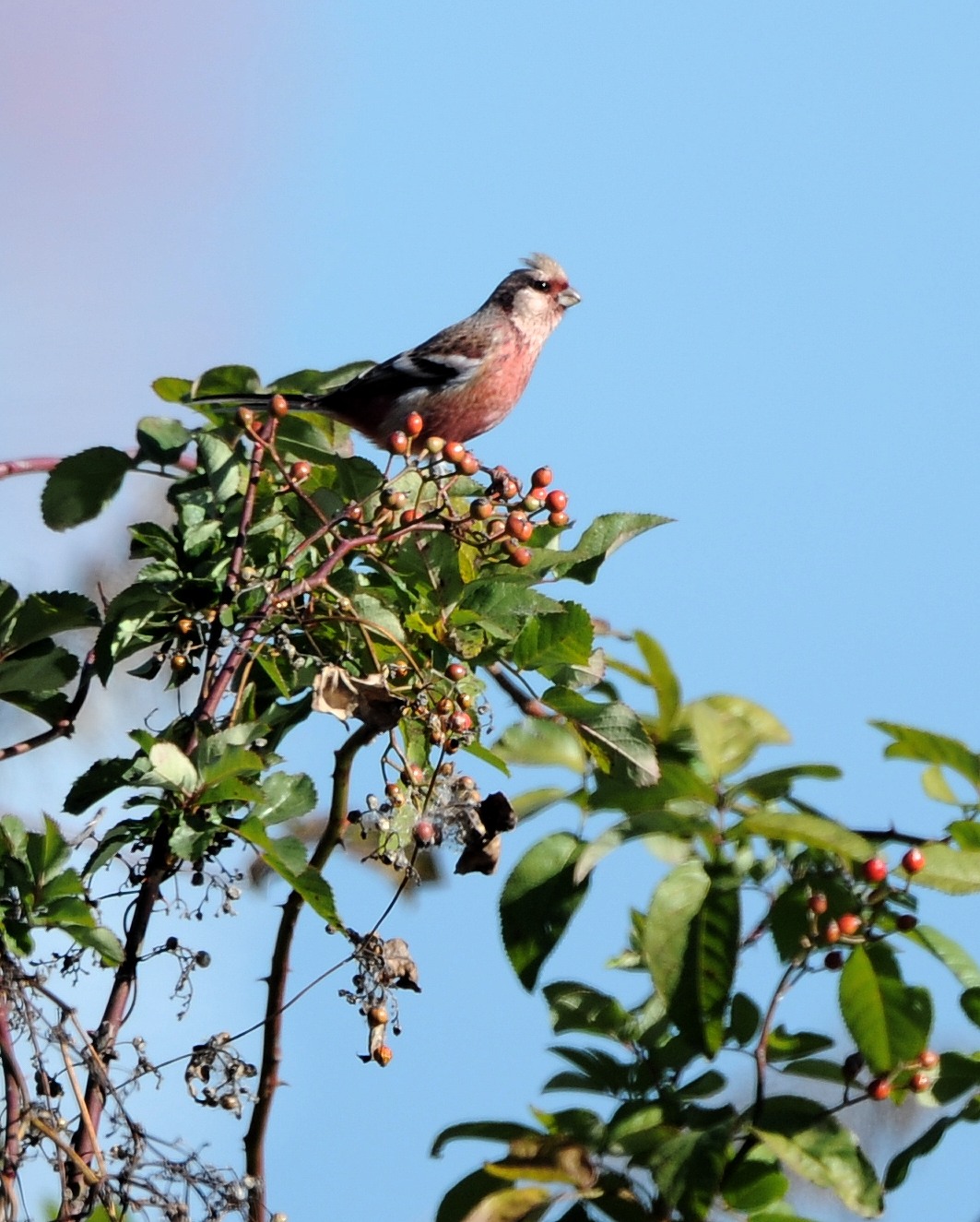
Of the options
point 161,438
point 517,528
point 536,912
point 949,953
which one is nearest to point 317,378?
point 161,438

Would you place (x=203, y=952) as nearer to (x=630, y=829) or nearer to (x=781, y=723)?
(x=630, y=829)

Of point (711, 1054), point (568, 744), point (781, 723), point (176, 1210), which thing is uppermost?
point (568, 744)

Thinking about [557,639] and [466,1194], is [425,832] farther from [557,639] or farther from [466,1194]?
[466,1194]

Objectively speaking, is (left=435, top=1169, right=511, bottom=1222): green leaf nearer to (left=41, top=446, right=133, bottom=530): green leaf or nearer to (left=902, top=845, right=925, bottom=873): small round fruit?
(left=902, top=845, right=925, bottom=873): small round fruit

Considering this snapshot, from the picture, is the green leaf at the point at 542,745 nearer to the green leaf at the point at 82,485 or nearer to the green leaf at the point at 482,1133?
the green leaf at the point at 482,1133

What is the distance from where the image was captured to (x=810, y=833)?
71.6 inches

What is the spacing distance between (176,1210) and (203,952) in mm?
394

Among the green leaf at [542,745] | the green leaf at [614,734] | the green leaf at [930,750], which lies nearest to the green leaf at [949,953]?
the green leaf at [930,750]

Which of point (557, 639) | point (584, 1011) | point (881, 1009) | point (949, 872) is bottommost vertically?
point (881, 1009)

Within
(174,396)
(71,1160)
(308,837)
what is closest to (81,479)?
(174,396)

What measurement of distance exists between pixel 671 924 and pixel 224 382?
4.46ft

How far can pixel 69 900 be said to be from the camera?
2.08 meters

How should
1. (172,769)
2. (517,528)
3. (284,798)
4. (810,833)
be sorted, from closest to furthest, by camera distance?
(810,833) → (172,769) → (284,798) → (517,528)

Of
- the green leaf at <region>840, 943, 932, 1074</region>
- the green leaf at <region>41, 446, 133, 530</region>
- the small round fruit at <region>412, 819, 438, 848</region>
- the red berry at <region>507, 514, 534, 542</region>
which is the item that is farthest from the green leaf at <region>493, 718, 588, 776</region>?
the green leaf at <region>41, 446, 133, 530</region>
